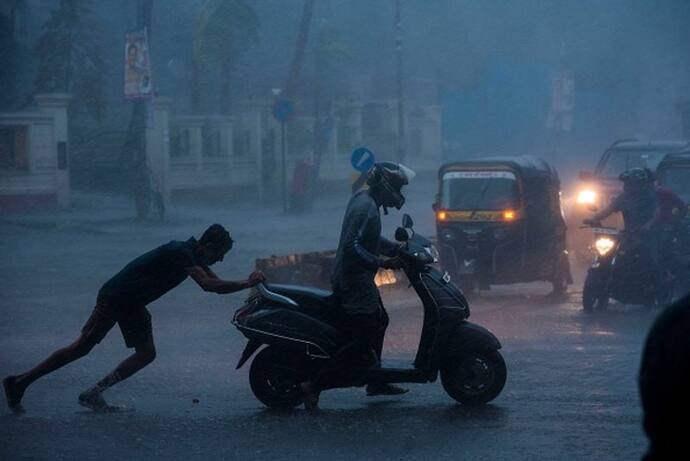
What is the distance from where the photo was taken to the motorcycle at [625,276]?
14031 millimetres

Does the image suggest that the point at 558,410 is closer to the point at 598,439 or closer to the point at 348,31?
the point at 598,439

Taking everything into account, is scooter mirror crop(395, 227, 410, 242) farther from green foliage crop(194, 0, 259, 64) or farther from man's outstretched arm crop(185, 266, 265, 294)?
green foliage crop(194, 0, 259, 64)

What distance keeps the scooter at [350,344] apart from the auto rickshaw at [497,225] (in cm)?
753

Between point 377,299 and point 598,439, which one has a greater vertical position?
point 377,299

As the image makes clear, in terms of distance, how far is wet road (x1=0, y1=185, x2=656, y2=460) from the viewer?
6992 millimetres

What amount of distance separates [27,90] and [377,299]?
4117 centimetres

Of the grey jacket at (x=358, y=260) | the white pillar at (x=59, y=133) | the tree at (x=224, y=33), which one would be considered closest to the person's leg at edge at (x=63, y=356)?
the grey jacket at (x=358, y=260)

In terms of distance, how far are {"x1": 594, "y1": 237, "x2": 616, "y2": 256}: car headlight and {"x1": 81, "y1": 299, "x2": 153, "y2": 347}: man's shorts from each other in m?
7.60

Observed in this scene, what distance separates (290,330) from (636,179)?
7375mm

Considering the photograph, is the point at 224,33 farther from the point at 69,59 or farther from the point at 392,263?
the point at 392,263

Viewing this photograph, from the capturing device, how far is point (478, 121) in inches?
2505

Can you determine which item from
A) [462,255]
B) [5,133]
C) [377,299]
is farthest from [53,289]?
[5,133]

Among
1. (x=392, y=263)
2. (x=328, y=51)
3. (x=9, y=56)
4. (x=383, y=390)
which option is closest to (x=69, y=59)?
(x=9, y=56)

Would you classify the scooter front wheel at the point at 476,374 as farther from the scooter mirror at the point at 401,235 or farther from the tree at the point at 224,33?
the tree at the point at 224,33
